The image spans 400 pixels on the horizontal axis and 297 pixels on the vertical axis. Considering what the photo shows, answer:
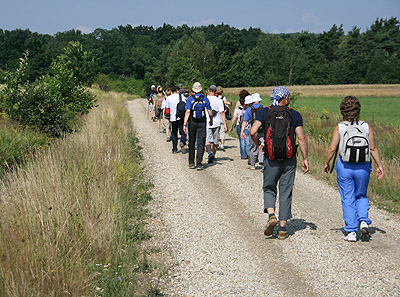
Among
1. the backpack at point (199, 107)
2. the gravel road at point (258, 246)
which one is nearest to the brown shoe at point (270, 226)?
the gravel road at point (258, 246)

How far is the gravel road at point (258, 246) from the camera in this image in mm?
4758

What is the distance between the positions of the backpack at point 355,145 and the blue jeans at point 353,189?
0.14 meters

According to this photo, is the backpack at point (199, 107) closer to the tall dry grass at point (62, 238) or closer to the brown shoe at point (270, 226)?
the tall dry grass at point (62, 238)

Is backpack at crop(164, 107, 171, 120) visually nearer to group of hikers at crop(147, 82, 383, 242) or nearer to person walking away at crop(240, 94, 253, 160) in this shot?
person walking away at crop(240, 94, 253, 160)

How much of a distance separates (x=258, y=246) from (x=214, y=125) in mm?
6714

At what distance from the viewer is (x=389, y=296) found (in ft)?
14.5

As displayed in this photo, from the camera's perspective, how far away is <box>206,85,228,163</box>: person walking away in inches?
476

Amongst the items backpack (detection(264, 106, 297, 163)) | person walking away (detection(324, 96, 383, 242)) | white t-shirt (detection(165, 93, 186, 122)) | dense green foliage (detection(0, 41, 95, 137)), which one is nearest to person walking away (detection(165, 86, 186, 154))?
white t-shirt (detection(165, 93, 186, 122))

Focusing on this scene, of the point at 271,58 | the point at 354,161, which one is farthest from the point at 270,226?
the point at 271,58

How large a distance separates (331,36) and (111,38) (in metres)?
67.7

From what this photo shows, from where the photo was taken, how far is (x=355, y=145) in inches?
233

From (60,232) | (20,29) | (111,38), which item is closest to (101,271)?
(60,232)

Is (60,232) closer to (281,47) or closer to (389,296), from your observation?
(389,296)

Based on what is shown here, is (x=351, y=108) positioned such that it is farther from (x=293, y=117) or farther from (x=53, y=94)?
(x=53, y=94)
